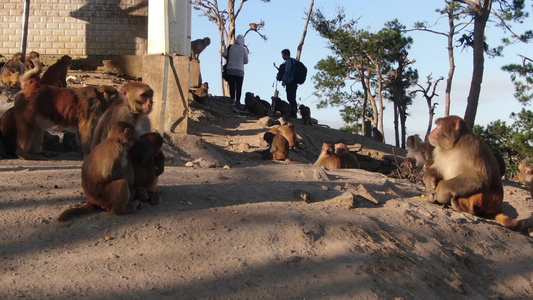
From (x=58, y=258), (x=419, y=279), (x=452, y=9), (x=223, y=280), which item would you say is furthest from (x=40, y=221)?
(x=452, y=9)

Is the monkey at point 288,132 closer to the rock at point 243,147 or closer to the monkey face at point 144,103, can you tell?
the rock at point 243,147

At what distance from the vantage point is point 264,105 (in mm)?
20031

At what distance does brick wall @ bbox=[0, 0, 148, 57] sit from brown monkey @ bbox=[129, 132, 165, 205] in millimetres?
11786

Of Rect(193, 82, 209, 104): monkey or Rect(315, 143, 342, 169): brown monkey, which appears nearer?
Rect(315, 143, 342, 169): brown monkey

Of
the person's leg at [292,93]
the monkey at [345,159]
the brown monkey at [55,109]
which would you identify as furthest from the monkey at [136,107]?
the person's leg at [292,93]

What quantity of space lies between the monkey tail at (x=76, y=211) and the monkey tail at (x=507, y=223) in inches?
198

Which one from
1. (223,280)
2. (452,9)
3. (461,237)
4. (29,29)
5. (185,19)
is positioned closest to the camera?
(223,280)

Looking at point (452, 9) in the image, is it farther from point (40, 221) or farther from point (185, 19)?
point (40, 221)

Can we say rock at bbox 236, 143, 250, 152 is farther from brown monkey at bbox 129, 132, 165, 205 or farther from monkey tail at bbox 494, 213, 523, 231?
brown monkey at bbox 129, 132, 165, 205

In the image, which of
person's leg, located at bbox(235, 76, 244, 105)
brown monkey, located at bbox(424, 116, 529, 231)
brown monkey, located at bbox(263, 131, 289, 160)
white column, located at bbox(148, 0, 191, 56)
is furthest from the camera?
person's leg, located at bbox(235, 76, 244, 105)

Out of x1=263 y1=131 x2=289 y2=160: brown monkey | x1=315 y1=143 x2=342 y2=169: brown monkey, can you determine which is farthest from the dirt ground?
x1=263 y1=131 x2=289 y2=160: brown monkey

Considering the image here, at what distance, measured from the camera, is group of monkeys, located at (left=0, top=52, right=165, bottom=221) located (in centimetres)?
561

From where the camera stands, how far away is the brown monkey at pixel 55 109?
9.05 m

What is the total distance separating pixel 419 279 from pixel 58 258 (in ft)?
10.4
